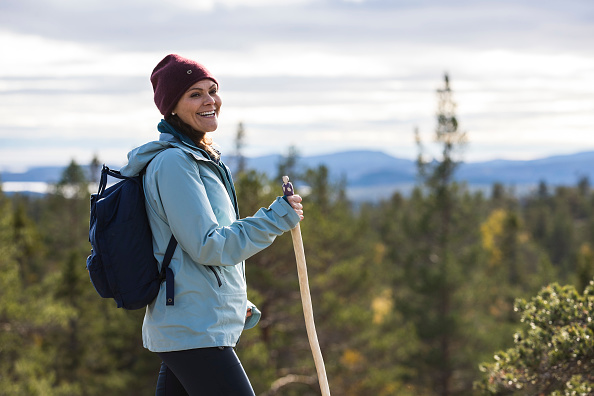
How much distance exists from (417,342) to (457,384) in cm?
199

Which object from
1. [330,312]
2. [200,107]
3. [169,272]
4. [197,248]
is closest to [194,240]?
[197,248]

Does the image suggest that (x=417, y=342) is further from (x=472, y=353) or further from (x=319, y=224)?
(x=319, y=224)

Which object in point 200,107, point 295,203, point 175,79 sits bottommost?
point 295,203

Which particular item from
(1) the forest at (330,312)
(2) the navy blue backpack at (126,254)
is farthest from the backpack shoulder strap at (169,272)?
(1) the forest at (330,312)

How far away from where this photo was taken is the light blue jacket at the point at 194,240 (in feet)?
7.89

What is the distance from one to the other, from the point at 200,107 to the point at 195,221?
52cm

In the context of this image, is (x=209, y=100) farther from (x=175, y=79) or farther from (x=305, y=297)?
(x=305, y=297)

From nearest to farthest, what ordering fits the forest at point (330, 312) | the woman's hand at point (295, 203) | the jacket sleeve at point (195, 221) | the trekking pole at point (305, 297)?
the jacket sleeve at point (195, 221) < the woman's hand at point (295, 203) < the trekking pole at point (305, 297) < the forest at point (330, 312)

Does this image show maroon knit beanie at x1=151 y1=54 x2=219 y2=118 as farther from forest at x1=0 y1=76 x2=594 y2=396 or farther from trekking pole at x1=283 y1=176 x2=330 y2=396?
forest at x1=0 y1=76 x2=594 y2=396

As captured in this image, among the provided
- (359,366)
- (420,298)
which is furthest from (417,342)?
(359,366)

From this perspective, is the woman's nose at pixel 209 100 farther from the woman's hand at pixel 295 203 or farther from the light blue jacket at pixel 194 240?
the woman's hand at pixel 295 203

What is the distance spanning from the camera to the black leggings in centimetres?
246

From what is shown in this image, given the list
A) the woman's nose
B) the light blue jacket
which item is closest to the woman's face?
the woman's nose

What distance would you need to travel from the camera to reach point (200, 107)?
8.80 ft
